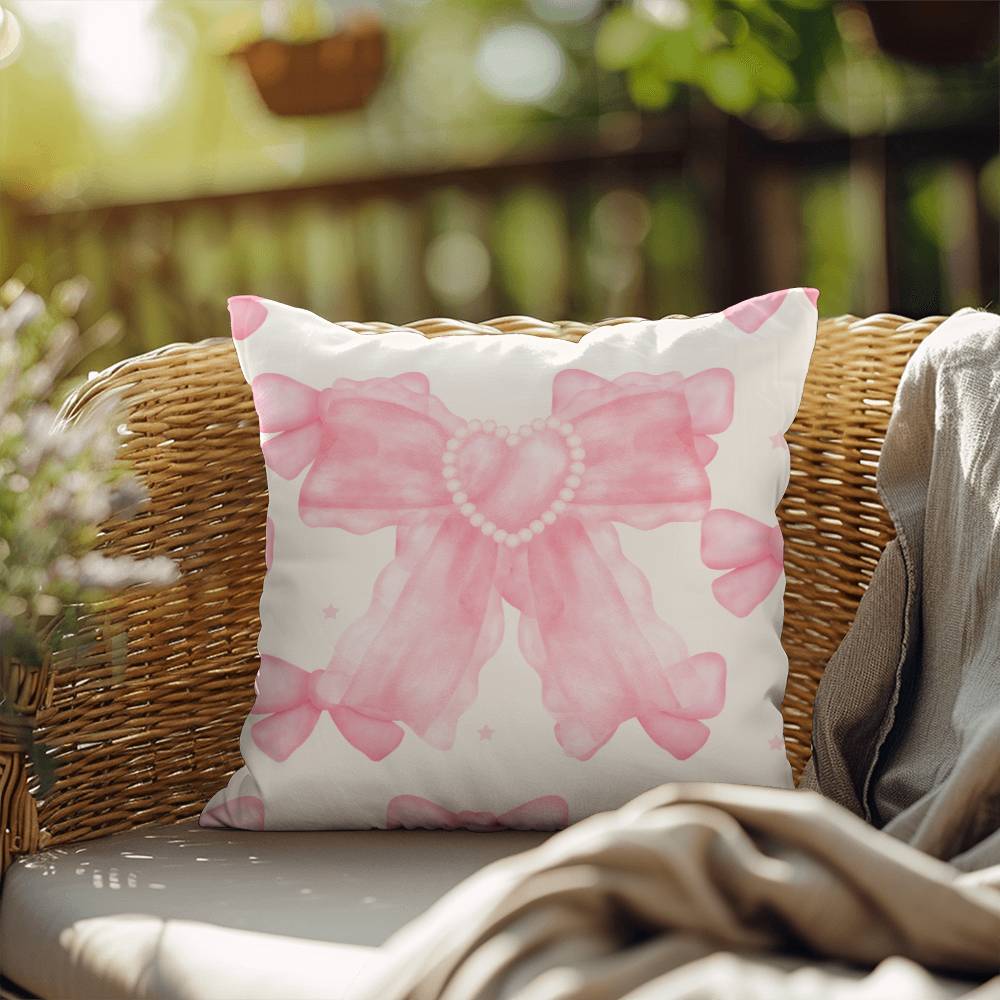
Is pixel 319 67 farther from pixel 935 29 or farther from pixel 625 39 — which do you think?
pixel 935 29

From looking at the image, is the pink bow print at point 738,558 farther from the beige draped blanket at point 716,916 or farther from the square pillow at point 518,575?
the beige draped blanket at point 716,916

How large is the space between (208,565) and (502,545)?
34 cm

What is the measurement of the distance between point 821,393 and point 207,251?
1.88 m

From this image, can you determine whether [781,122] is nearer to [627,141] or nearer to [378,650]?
[627,141]

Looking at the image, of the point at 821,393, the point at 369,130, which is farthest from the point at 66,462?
the point at 369,130

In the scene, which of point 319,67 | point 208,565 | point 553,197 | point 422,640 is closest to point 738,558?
point 422,640

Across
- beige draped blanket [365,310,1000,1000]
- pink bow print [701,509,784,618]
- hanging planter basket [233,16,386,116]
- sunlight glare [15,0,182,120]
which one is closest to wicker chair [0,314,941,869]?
pink bow print [701,509,784,618]

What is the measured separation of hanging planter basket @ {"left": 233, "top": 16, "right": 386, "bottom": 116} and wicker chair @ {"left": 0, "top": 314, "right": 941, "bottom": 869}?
1672 mm

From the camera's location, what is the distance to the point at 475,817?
1.11m

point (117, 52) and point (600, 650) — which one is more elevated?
point (117, 52)

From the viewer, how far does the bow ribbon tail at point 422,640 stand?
1.10 meters

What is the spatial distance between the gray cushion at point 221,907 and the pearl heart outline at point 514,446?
0.84 feet

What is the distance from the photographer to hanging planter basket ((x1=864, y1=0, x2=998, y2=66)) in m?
2.60

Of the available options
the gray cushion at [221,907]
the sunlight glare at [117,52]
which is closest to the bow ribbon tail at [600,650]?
the gray cushion at [221,907]
